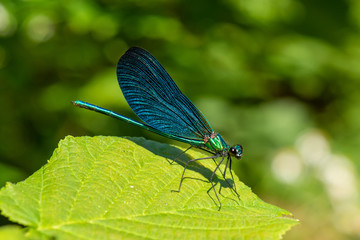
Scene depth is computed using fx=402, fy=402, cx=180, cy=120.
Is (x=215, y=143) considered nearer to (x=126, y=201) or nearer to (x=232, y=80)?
(x=126, y=201)

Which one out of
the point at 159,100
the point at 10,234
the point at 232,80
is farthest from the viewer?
the point at 232,80

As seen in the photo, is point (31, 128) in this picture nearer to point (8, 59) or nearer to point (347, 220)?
point (8, 59)

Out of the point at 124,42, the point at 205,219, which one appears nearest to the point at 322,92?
the point at 124,42

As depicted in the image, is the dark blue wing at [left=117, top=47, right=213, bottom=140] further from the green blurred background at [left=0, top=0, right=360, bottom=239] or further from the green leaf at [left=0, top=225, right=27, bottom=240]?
the green leaf at [left=0, top=225, right=27, bottom=240]

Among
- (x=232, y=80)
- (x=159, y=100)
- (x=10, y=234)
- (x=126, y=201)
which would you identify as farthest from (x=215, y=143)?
(x=232, y=80)

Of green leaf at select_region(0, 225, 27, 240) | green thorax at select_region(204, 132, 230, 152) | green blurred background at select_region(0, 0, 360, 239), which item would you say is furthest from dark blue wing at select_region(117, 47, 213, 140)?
green leaf at select_region(0, 225, 27, 240)

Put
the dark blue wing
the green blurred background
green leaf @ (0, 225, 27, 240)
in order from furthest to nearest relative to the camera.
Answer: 1. the green blurred background
2. the dark blue wing
3. green leaf @ (0, 225, 27, 240)
